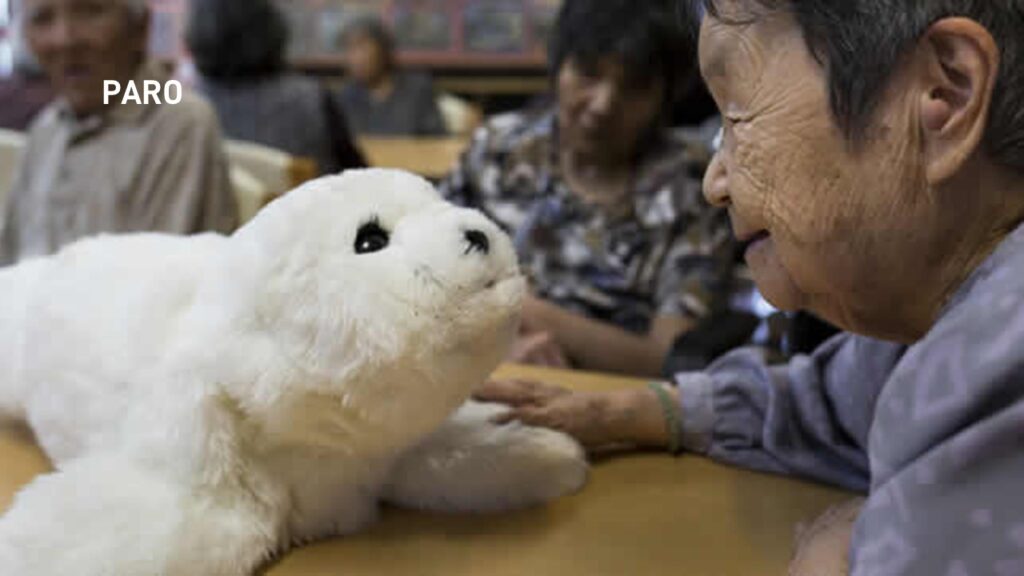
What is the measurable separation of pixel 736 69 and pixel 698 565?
1.17ft

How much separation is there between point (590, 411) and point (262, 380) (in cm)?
36

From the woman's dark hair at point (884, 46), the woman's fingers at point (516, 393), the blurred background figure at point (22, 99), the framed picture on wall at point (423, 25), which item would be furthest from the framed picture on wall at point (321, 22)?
the woman's dark hair at point (884, 46)

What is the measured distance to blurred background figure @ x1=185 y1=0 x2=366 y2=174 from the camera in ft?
7.55

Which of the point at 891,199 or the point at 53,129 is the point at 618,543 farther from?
the point at 53,129

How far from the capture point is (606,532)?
716 mm

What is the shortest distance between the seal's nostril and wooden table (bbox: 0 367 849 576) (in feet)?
0.77

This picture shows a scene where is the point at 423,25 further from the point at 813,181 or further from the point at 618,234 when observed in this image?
the point at 813,181

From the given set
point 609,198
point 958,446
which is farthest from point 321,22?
point 958,446

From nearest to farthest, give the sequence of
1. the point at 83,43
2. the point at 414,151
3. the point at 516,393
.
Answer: the point at 516,393, the point at 83,43, the point at 414,151

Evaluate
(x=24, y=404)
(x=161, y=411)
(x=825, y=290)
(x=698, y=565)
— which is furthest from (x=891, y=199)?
(x=24, y=404)

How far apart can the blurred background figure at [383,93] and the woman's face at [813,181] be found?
3621 millimetres

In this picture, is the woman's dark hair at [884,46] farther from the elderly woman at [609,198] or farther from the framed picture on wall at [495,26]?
the framed picture on wall at [495,26]

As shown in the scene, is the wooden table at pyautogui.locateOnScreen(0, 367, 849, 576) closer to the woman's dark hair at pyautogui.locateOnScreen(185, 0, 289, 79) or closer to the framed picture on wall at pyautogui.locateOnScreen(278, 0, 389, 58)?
the woman's dark hair at pyautogui.locateOnScreen(185, 0, 289, 79)

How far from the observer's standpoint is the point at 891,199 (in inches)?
21.7
